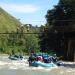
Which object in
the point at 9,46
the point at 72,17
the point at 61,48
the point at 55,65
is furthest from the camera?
the point at 9,46

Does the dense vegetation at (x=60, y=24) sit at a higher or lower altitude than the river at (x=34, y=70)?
higher

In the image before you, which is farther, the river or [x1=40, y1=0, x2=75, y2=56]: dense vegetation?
[x1=40, y1=0, x2=75, y2=56]: dense vegetation

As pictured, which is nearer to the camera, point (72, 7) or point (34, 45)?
point (72, 7)

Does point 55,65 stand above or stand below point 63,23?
below

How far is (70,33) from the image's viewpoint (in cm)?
7688

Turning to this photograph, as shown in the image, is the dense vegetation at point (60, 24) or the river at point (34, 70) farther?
the dense vegetation at point (60, 24)

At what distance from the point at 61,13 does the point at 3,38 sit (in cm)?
7450

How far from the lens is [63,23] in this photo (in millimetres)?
76500

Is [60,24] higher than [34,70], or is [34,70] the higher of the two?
[60,24]

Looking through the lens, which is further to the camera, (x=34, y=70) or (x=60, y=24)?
(x=60, y=24)

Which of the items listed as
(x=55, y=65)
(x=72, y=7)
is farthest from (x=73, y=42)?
(x=55, y=65)

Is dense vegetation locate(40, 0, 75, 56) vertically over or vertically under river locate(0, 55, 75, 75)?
over

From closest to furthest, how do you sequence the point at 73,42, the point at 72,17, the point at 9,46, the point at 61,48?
1. the point at 72,17
2. the point at 73,42
3. the point at 61,48
4. the point at 9,46

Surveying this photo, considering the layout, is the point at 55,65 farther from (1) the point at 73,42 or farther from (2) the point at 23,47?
(2) the point at 23,47
